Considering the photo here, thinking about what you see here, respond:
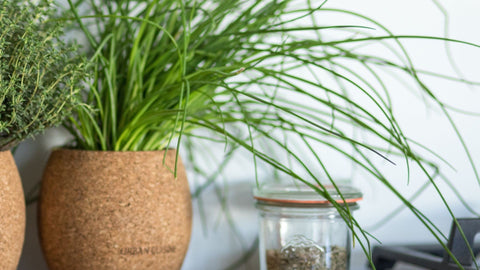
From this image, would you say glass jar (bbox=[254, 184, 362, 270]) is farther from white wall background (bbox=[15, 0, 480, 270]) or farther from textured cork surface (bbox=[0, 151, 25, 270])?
textured cork surface (bbox=[0, 151, 25, 270])

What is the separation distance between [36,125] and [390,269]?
606 millimetres

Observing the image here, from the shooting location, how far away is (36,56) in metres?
0.56

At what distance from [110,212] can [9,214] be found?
0.12 m

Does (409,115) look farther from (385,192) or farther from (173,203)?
(173,203)

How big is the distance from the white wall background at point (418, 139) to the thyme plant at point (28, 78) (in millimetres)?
354

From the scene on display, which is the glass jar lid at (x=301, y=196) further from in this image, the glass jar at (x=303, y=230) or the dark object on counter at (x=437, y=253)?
the dark object on counter at (x=437, y=253)

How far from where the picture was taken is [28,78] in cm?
57

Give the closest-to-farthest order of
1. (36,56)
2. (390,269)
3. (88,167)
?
1. (36,56)
2. (88,167)
3. (390,269)

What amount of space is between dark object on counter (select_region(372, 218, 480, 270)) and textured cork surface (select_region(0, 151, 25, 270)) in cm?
53

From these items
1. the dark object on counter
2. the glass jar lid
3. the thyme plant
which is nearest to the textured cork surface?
the thyme plant

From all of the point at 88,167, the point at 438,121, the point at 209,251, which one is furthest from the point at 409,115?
the point at 88,167

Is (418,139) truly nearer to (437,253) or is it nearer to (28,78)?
(437,253)

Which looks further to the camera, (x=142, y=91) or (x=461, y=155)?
(x=461, y=155)

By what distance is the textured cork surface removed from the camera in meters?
0.59
